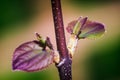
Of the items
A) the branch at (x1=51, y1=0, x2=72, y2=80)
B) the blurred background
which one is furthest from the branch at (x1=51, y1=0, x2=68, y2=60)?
the blurred background

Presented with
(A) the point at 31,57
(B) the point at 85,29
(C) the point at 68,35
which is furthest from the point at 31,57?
(C) the point at 68,35

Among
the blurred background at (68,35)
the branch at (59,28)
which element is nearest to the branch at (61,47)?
the branch at (59,28)

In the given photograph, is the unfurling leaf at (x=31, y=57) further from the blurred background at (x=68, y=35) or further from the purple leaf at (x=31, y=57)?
the blurred background at (x=68, y=35)

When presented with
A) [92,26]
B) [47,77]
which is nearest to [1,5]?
[47,77]

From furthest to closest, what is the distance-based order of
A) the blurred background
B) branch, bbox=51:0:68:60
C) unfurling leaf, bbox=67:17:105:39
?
the blurred background → unfurling leaf, bbox=67:17:105:39 → branch, bbox=51:0:68:60

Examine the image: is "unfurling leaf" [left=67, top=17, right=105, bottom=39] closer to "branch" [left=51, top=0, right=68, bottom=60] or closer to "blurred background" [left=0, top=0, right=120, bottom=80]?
"branch" [left=51, top=0, right=68, bottom=60]

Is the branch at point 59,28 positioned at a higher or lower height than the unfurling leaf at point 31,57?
higher

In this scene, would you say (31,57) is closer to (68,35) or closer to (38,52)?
(38,52)

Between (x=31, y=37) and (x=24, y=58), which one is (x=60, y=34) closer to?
(x=24, y=58)

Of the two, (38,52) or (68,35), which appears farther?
(68,35)
